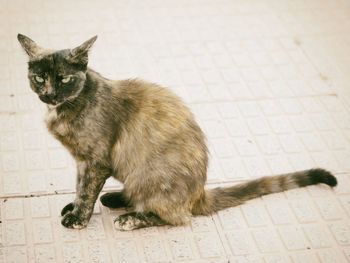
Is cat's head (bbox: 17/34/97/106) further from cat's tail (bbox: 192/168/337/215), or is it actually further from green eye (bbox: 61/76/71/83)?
cat's tail (bbox: 192/168/337/215)

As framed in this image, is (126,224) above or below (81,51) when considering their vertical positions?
below

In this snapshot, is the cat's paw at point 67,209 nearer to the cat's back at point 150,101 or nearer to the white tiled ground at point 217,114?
the white tiled ground at point 217,114

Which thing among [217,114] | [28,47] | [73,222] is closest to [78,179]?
[73,222]

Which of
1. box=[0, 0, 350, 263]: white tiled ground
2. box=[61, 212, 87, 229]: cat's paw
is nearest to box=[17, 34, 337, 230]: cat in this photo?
box=[61, 212, 87, 229]: cat's paw

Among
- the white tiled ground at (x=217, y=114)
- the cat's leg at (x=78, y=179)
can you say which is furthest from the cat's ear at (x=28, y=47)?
the white tiled ground at (x=217, y=114)

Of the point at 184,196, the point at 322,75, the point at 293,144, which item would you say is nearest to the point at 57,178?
the point at 184,196

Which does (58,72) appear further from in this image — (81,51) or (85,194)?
(85,194)

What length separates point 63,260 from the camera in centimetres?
250

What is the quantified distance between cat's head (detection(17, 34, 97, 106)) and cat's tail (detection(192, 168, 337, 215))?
0.88 meters

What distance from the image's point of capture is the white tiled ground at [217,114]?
104 inches

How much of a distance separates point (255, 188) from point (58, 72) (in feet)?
3.92

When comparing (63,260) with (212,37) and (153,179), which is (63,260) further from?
(212,37)

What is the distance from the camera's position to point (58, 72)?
238cm

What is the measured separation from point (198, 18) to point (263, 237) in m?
2.13
